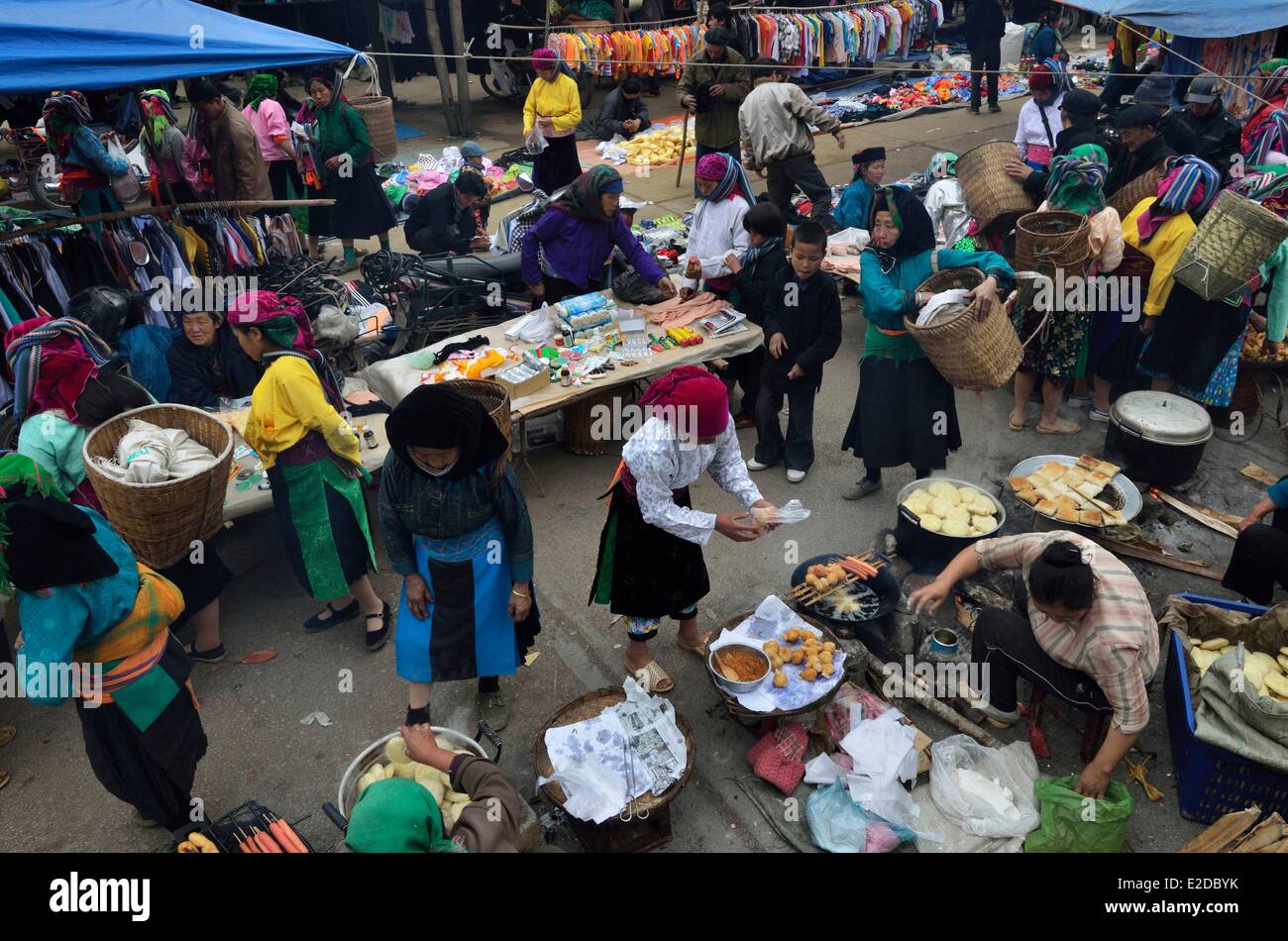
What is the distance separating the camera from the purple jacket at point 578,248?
22.0ft

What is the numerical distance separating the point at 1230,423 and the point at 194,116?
28.8 feet

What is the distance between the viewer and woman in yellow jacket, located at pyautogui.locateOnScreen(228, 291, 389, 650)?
14.6 feet

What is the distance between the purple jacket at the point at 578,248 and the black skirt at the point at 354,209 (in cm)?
317

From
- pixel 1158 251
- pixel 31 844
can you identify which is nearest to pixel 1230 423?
pixel 1158 251

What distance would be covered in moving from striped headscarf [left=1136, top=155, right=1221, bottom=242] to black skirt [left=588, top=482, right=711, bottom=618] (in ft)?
13.4

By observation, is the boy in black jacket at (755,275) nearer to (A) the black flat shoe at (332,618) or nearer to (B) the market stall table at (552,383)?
(B) the market stall table at (552,383)

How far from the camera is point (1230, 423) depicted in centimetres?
678

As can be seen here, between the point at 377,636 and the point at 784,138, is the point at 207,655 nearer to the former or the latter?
the point at 377,636

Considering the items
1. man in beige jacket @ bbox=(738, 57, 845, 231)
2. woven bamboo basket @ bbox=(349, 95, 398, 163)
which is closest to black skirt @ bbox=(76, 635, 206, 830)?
man in beige jacket @ bbox=(738, 57, 845, 231)

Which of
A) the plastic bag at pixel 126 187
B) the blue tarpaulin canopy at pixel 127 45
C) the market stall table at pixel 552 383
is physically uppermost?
the blue tarpaulin canopy at pixel 127 45

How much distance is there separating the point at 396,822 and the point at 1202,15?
30.2 feet

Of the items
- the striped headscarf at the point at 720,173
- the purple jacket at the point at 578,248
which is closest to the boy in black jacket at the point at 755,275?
the striped headscarf at the point at 720,173

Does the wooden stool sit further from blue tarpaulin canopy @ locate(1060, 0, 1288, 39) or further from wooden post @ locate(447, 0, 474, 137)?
wooden post @ locate(447, 0, 474, 137)

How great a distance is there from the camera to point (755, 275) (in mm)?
6238
